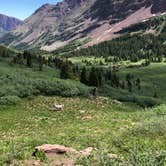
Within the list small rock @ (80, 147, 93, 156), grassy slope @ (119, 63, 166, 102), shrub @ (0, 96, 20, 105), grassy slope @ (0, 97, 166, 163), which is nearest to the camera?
small rock @ (80, 147, 93, 156)

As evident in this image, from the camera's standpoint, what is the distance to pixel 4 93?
5347 centimetres

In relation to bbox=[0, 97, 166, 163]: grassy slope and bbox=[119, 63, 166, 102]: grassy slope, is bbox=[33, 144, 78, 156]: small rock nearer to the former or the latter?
bbox=[0, 97, 166, 163]: grassy slope

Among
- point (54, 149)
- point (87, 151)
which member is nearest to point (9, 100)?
point (54, 149)

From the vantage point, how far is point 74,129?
32.3 m

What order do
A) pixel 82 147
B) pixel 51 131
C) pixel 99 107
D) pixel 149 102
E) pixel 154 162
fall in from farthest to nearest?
pixel 149 102 < pixel 99 107 < pixel 51 131 < pixel 82 147 < pixel 154 162

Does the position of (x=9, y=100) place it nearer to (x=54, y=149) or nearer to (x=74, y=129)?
(x=74, y=129)

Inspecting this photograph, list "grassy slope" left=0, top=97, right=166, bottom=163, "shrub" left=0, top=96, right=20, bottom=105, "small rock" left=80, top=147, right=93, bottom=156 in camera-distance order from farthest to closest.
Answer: "shrub" left=0, top=96, right=20, bottom=105 < "grassy slope" left=0, top=97, right=166, bottom=163 < "small rock" left=80, top=147, right=93, bottom=156

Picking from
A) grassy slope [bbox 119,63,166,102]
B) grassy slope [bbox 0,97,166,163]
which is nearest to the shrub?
grassy slope [bbox 0,97,166,163]

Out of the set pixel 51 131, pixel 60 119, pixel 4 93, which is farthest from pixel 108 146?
pixel 4 93

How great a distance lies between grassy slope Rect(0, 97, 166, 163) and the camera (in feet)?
86.3

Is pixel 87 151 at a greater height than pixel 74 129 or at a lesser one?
greater

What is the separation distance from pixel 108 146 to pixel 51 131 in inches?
307

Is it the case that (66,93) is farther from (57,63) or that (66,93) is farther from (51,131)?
(57,63)

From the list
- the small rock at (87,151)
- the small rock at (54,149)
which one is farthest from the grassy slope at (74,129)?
the small rock at (54,149)
